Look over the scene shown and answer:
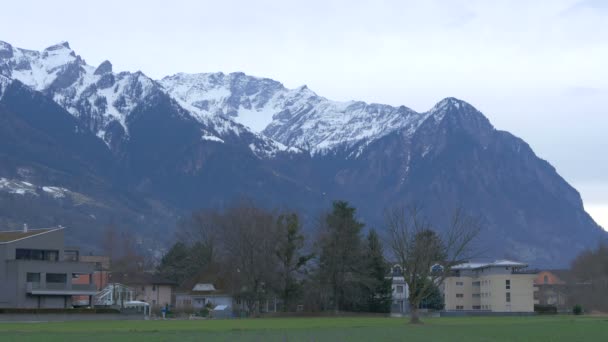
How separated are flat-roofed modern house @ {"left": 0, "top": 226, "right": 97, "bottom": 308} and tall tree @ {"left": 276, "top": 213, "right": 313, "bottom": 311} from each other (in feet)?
74.9

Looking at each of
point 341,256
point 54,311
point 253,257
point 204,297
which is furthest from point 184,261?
point 54,311

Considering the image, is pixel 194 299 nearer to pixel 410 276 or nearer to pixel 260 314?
pixel 260 314

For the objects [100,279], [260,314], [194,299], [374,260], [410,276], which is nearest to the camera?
[410,276]

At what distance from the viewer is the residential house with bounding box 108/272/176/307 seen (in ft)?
516

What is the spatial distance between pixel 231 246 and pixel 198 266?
92.9 feet

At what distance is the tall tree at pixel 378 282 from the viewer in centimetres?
13062

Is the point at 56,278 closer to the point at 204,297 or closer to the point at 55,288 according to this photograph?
the point at 55,288

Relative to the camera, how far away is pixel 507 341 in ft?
200

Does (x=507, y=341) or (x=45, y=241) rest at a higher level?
(x=45, y=241)

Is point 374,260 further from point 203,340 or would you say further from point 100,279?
point 203,340

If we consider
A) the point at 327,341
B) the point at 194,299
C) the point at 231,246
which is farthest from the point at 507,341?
the point at 194,299

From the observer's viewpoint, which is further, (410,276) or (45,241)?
(45,241)

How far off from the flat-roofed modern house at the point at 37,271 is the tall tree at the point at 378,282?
32.8m

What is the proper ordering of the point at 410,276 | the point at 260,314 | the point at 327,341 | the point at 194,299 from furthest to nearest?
the point at 194,299 < the point at 260,314 < the point at 410,276 < the point at 327,341
